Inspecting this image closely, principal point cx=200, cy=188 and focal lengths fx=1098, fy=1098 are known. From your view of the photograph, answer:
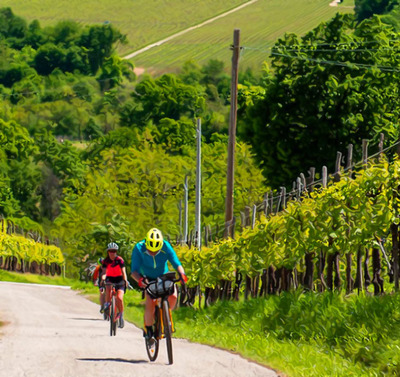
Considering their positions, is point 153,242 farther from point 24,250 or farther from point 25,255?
point 25,255

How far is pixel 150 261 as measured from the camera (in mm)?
14273

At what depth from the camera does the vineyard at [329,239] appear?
17922mm

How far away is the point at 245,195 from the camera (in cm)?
7050

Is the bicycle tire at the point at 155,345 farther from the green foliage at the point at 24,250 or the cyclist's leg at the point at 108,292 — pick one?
the green foliage at the point at 24,250

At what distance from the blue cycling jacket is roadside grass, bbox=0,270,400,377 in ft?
5.85

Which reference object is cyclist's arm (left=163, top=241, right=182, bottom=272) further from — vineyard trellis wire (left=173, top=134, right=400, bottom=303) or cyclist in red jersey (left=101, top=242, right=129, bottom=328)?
cyclist in red jersey (left=101, top=242, right=129, bottom=328)

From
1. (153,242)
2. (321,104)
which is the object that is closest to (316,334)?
(153,242)

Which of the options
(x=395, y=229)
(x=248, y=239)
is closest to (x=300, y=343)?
(x=395, y=229)

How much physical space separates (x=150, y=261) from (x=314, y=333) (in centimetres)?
378

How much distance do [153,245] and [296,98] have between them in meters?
29.7

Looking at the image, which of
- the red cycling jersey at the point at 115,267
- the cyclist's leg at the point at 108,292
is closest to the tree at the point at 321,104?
the cyclist's leg at the point at 108,292

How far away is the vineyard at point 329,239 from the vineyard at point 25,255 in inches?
2315

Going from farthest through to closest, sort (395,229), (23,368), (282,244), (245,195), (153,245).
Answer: (245,195) → (282,244) → (395,229) → (153,245) → (23,368)

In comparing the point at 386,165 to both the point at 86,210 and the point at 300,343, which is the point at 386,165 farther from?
the point at 86,210
